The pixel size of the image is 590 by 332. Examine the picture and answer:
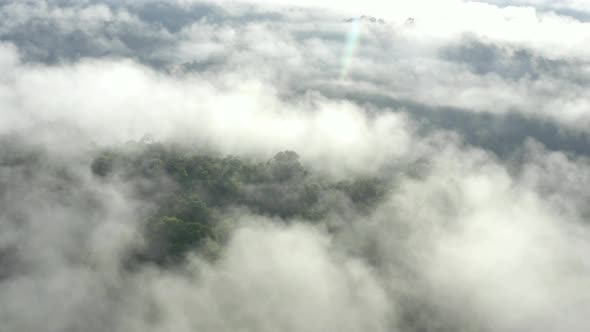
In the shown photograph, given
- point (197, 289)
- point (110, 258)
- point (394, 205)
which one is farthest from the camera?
point (394, 205)

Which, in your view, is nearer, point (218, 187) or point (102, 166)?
point (218, 187)

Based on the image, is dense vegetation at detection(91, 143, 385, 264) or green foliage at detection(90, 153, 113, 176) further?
green foliage at detection(90, 153, 113, 176)

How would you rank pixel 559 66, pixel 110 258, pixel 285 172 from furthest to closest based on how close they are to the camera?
pixel 559 66 < pixel 285 172 < pixel 110 258

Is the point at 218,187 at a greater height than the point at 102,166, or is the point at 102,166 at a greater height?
the point at 102,166

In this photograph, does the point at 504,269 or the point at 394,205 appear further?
the point at 394,205

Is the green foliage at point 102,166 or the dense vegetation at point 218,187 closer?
the dense vegetation at point 218,187

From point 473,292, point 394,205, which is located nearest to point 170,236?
point 394,205

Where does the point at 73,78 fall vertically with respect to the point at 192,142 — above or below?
above

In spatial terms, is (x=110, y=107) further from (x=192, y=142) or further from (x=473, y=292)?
(x=473, y=292)
